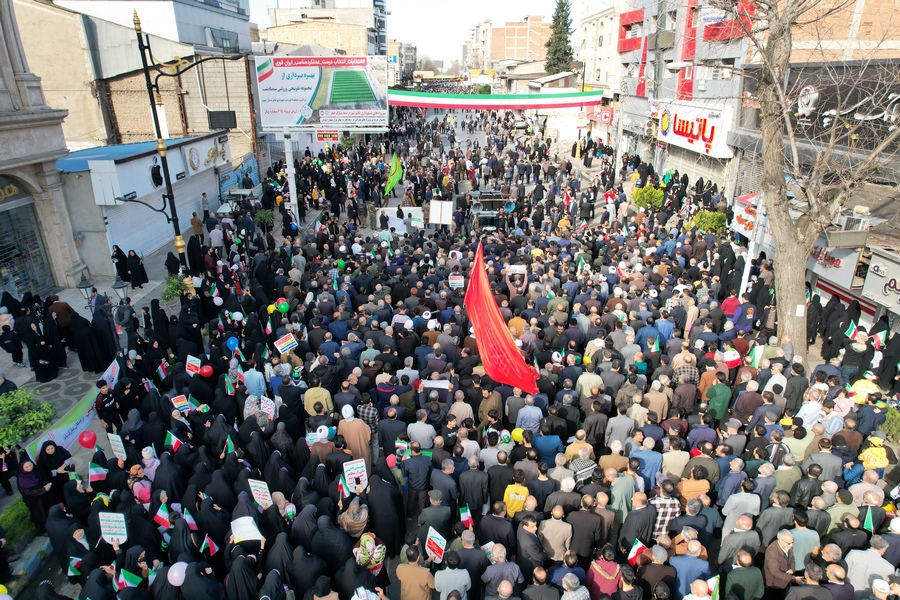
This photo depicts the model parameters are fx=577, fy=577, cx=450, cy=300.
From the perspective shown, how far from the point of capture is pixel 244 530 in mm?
5750

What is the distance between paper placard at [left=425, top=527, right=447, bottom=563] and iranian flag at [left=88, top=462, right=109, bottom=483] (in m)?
4.03

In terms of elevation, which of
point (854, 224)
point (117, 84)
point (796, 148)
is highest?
point (117, 84)

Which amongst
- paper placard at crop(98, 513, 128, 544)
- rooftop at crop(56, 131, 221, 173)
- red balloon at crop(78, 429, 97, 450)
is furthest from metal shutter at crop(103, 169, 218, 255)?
paper placard at crop(98, 513, 128, 544)

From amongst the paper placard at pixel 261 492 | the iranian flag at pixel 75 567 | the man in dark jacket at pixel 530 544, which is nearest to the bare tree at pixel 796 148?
the man in dark jacket at pixel 530 544

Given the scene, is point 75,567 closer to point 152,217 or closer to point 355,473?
point 355,473

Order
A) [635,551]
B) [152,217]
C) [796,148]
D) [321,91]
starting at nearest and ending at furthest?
[635,551]
[796,148]
[152,217]
[321,91]

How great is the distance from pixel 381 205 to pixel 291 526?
65.2ft

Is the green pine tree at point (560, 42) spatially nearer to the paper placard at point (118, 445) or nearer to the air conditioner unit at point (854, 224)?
the air conditioner unit at point (854, 224)

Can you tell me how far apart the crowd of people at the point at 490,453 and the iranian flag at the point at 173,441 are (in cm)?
8

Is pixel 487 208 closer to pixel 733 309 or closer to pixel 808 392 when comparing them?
pixel 733 309

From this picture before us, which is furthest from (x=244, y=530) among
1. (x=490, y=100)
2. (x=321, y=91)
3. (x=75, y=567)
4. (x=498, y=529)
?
(x=490, y=100)

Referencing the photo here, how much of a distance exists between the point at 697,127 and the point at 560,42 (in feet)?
163

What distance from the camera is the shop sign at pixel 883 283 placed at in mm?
9992

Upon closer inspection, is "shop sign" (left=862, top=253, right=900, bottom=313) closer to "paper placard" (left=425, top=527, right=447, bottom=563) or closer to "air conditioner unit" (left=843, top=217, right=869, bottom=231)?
"air conditioner unit" (left=843, top=217, right=869, bottom=231)
